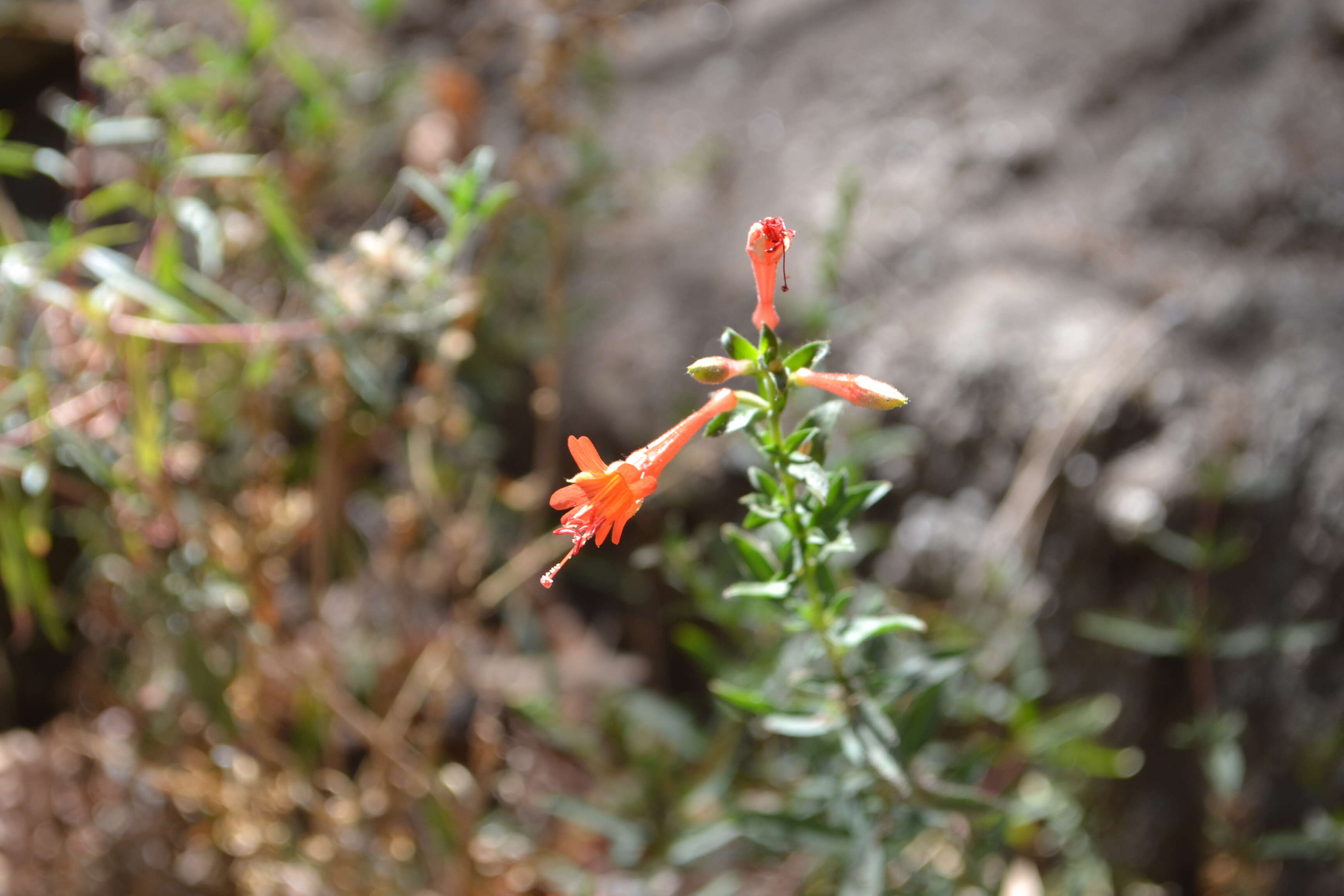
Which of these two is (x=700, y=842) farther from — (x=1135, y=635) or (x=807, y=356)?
(x=807, y=356)

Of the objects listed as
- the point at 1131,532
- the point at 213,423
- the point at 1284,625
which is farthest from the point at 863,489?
the point at 213,423

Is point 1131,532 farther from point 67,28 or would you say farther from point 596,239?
point 67,28

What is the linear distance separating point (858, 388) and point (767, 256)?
0.13 metres

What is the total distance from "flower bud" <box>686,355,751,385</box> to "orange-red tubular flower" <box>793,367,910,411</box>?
0.17 feet

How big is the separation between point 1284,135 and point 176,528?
214cm

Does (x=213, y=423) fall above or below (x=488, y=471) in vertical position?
above

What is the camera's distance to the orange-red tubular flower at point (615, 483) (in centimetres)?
72

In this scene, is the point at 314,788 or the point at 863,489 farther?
the point at 314,788

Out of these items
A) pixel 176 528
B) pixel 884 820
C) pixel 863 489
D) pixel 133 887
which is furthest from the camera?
pixel 133 887

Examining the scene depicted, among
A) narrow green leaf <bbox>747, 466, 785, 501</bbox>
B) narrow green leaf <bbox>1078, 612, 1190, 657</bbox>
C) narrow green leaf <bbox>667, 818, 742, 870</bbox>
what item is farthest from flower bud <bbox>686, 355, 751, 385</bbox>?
narrow green leaf <bbox>1078, 612, 1190, 657</bbox>

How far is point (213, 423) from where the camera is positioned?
1.66m

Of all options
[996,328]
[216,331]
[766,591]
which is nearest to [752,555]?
[766,591]

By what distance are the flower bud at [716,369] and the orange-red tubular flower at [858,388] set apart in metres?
0.05

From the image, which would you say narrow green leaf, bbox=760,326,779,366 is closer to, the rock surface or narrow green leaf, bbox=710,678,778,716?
narrow green leaf, bbox=710,678,778,716
